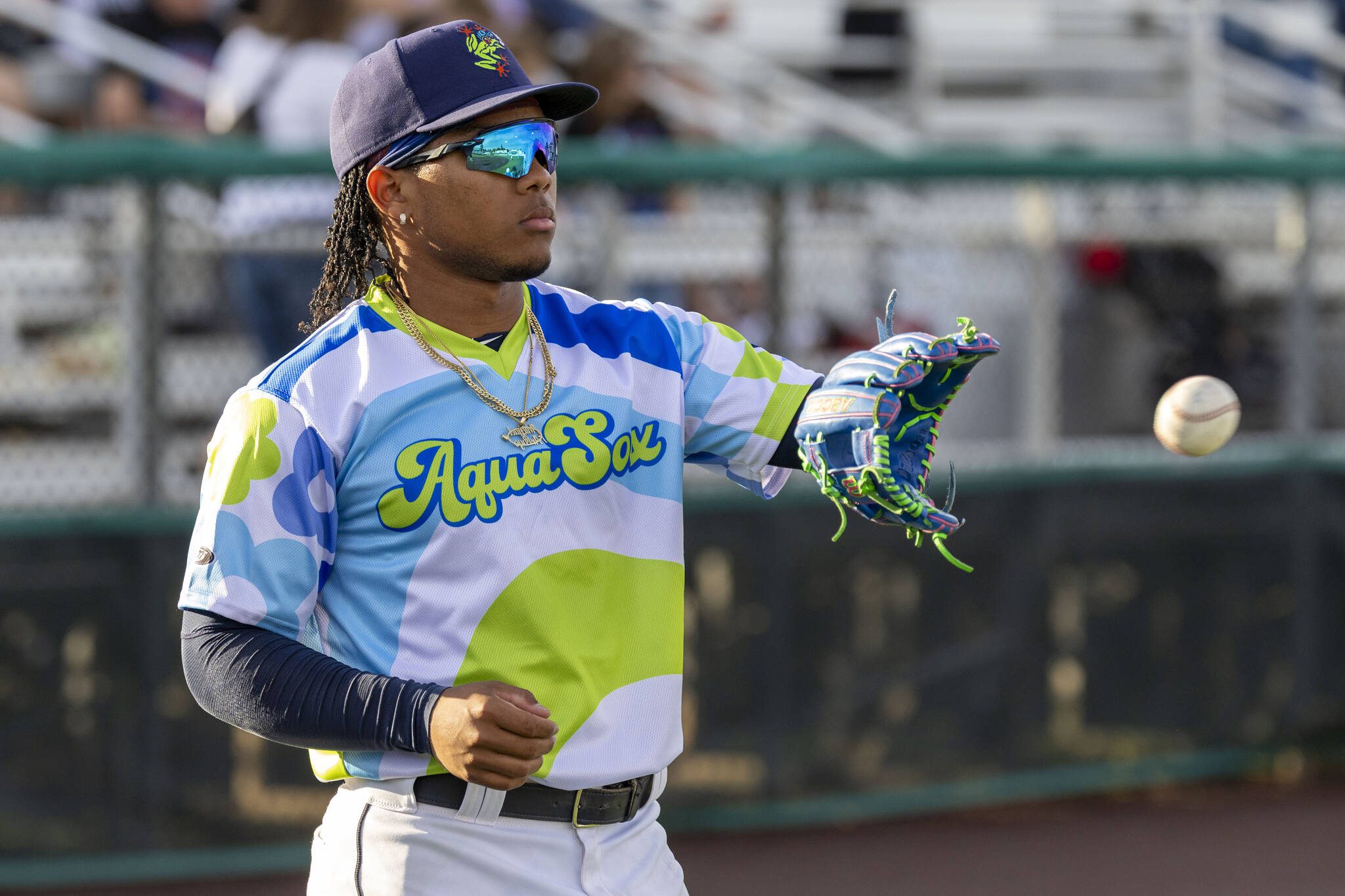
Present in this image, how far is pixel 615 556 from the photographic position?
8.66ft

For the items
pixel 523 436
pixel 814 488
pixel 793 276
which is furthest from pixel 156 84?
pixel 523 436

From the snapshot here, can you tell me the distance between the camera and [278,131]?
6301mm

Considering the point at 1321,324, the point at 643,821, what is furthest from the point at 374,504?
the point at 1321,324

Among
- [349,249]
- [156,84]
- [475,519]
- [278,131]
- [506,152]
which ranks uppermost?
[156,84]

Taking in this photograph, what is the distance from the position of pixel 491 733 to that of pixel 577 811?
0.41 m

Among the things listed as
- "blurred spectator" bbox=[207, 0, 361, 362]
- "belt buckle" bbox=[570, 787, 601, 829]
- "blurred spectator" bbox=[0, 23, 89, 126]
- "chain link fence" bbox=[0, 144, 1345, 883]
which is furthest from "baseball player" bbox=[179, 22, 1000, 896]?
"blurred spectator" bbox=[0, 23, 89, 126]

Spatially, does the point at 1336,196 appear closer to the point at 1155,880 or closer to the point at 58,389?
the point at 1155,880

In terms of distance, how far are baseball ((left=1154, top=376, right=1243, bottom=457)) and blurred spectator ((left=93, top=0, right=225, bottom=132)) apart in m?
5.96

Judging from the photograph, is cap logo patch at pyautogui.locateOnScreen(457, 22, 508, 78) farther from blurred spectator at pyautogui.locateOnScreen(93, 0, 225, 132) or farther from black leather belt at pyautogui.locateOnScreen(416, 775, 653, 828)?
blurred spectator at pyautogui.locateOnScreen(93, 0, 225, 132)

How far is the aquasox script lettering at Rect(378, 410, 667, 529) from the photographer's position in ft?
8.11

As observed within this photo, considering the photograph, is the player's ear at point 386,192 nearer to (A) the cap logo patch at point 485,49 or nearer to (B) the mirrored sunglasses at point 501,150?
(B) the mirrored sunglasses at point 501,150

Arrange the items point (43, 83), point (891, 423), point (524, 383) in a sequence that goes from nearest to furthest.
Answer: point (891, 423), point (524, 383), point (43, 83)

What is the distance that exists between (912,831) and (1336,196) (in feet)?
10.7

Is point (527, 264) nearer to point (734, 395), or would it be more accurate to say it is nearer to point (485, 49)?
point (485, 49)
